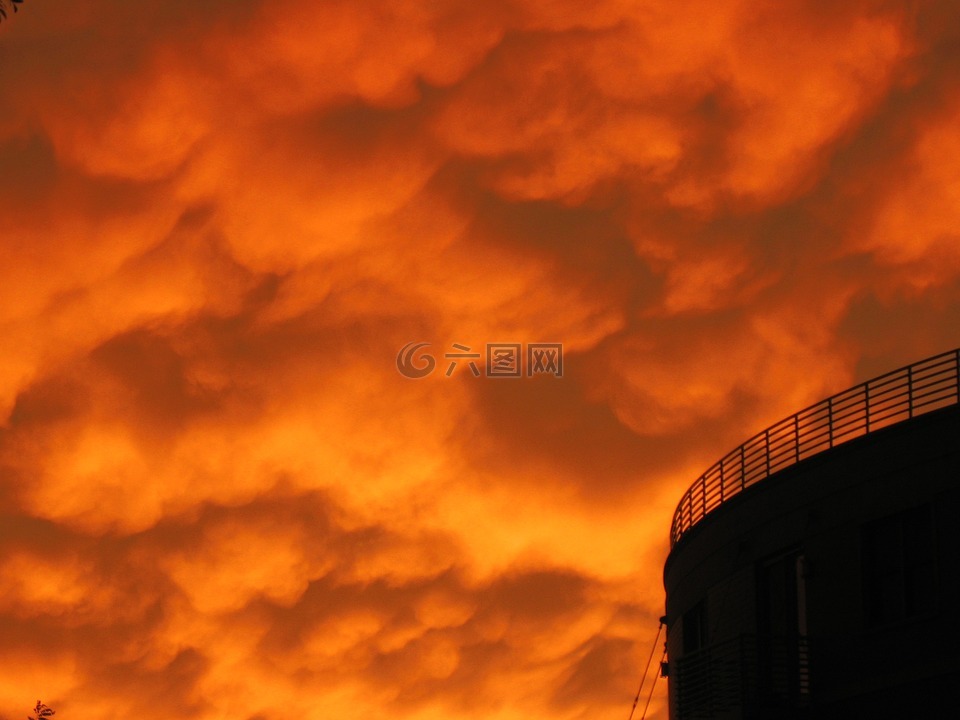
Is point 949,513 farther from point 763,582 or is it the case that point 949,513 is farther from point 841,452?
point 763,582

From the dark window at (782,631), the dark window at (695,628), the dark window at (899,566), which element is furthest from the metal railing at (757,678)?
the dark window at (695,628)

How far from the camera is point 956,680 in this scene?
2384 centimetres

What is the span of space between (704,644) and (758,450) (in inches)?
212

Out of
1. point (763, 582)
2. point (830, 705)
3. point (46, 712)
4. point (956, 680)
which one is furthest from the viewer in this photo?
point (763, 582)

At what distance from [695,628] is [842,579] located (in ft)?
23.6

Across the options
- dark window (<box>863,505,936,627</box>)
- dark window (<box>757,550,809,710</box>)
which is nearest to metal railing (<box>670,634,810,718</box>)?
dark window (<box>757,550,809,710</box>)

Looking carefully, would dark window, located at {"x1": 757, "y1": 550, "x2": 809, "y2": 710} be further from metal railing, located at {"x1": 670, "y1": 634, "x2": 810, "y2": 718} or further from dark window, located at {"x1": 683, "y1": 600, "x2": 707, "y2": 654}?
dark window, located at {"x1": 683, "y1": 600, "x2": 707, "y2": 654}

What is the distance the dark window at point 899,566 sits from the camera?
25.2 meters

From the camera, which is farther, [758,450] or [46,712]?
[758,450]

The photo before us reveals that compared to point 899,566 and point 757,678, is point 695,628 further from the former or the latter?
point 899,566

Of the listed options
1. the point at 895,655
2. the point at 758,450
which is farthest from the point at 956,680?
the point at 758,450

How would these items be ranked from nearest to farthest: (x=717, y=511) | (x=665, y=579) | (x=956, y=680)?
(x=956, y=680), (x=717, y=511), (x=665, y=579)

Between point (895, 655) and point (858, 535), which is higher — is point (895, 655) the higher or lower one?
the lower one

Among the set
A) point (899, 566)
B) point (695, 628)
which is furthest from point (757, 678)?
point (695, 628)
